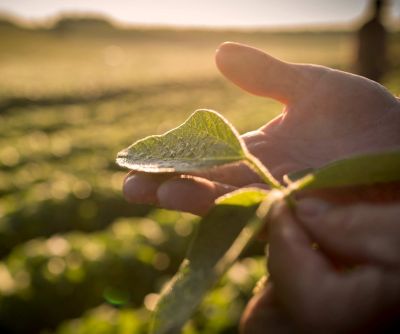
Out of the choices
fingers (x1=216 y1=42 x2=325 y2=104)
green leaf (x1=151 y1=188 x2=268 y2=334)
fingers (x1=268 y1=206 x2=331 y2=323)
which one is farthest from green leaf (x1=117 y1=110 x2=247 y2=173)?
fingers (x1=216 y1=42 x2=325 y2=104)

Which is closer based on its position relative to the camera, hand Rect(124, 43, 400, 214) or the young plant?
the young plant

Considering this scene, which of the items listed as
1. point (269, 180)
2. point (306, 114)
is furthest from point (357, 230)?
point (306, 114)

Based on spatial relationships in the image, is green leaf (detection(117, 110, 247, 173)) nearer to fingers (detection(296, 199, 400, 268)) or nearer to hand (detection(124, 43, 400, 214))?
fingers (detection(296, 199, 400, 268))

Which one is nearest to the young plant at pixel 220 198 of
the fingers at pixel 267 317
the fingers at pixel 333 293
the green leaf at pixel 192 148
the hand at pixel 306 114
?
the green leaf at pixel 192 148

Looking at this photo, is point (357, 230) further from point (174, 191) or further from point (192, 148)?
point (174, 191)

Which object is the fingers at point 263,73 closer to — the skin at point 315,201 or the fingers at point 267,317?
the skin at point 315,201

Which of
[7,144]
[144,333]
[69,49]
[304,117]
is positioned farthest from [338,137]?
[69,49]
